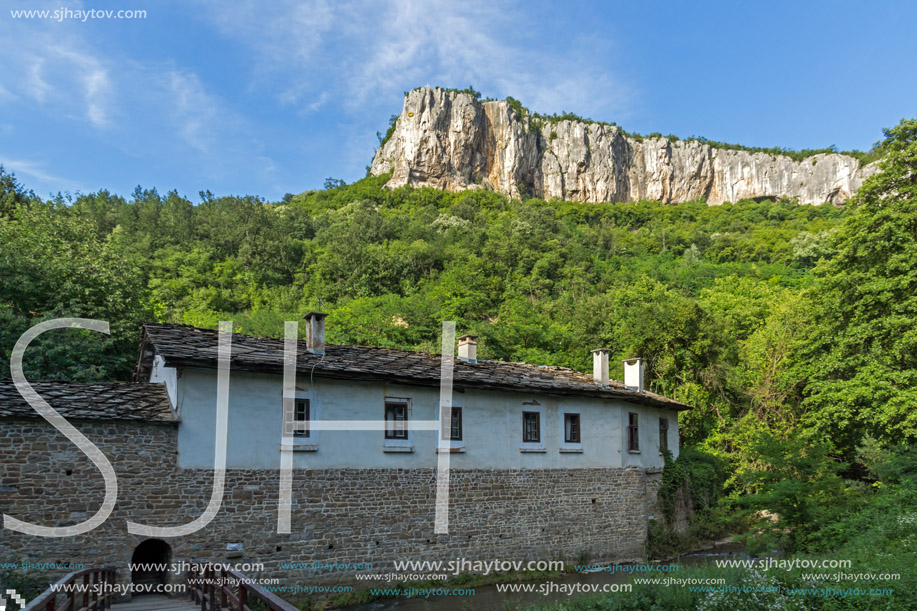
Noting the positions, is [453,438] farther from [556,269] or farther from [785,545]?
[556,269]

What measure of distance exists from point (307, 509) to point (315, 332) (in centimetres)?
434

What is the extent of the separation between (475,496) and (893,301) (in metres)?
15.3

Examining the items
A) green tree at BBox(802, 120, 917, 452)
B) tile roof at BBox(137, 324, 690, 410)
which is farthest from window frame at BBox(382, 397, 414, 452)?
green tree at BBox(802, 120, 917, 452)

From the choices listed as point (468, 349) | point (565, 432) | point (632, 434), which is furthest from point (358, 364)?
point (632, 434)

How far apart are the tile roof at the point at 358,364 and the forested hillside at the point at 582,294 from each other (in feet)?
17.2

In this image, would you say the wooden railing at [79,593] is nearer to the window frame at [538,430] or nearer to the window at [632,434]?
the window frame at [538,430]

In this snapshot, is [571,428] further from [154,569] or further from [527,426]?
[154,569]

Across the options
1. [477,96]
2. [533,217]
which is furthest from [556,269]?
[477,96]

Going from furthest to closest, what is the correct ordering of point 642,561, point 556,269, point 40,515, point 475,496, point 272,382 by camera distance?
point 556,269, point 642,561, point 475,496, point 272,382, point 40,515

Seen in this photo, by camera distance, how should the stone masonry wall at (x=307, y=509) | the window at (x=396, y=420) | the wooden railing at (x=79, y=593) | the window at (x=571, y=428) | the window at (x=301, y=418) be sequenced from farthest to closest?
the window at (x=571, y=428), the window at (x=396, y=420), the window at (x=301, y=418), the stone masonry wall at (x=307, y=509), the wooden railing at (x=79, y=593)

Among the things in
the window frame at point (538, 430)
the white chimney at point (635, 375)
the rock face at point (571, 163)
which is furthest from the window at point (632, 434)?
the rock face at point (571, 163)

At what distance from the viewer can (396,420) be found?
14.1 m

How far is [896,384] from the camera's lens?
18312 millimetres

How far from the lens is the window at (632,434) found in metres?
18.4
